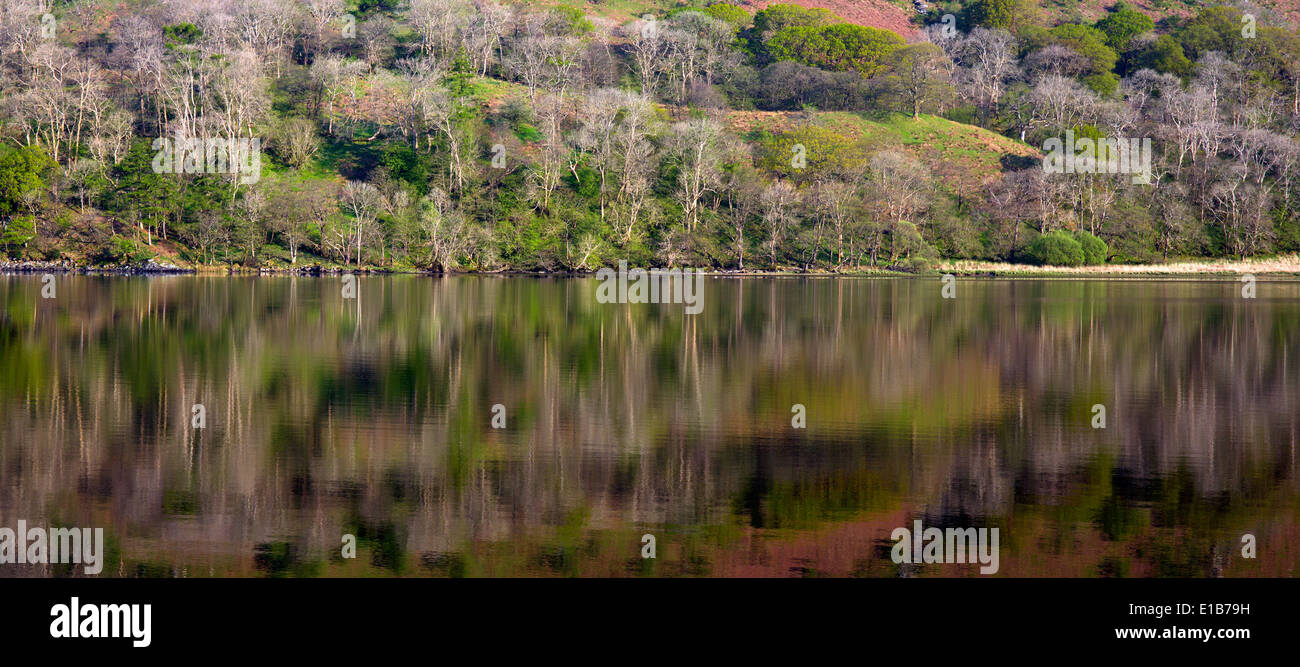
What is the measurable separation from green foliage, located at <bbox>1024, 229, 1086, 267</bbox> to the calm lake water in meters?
67.2

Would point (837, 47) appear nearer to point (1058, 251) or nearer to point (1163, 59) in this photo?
point (1163, 59)

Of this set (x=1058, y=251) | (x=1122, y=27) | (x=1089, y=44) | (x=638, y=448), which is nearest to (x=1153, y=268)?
(x=1058, y=251)

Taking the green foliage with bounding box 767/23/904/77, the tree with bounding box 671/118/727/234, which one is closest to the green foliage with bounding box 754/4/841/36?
the green foliage with bounding box 767/23/904/77

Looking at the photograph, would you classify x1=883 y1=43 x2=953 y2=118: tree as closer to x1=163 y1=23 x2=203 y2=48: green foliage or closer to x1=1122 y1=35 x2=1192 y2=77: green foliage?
x1=1122 y1=35 x2=1192 y2=77: green foliage

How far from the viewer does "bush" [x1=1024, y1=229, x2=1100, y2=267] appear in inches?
4001

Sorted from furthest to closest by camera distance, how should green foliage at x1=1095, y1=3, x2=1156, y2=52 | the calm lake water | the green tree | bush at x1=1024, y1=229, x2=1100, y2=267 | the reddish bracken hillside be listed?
the reddish bracken hillside, green foliage at x1=1095, y1=3, x2=1156, y2=52, bush at x1=1024, y1=229, x2=1100, y2=267, the green tree, the calm lake water

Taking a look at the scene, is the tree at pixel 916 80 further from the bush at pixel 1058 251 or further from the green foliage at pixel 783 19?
the bush at pixel 1058 251

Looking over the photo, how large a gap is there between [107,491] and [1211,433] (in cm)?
1828

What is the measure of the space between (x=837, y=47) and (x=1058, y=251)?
168 ft

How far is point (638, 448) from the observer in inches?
703

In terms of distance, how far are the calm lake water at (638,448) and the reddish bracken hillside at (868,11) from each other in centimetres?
15690

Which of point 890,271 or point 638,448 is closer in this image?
point 638,448

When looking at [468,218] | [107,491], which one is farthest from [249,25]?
[107,491]
